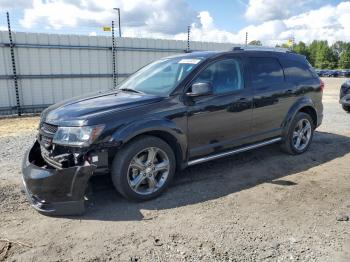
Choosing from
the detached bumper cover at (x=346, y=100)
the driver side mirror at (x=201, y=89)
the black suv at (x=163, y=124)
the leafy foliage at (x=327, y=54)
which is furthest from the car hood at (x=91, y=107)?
the leafy foliage at (x=327, y=54)

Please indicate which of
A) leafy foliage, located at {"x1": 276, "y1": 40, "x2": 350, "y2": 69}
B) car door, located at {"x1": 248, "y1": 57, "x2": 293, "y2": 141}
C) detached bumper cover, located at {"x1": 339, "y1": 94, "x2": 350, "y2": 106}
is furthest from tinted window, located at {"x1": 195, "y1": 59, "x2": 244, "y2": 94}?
leafy foliage, located at {"x1": 276, "y1": 40, "x2": 350, "y2": 69}

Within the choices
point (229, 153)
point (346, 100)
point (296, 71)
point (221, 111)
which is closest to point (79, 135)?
point (221, 111)

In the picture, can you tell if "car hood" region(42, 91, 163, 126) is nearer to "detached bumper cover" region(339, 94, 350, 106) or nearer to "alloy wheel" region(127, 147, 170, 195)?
"alloy wheel" region(127, 147, 170, 195)

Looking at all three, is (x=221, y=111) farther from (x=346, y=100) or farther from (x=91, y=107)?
(x=346, y=100)

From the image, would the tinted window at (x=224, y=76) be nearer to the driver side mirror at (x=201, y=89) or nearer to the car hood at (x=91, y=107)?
the driver side mirror at (x=201, y=89)

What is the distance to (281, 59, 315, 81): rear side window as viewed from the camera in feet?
19.6

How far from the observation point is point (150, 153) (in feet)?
13.9

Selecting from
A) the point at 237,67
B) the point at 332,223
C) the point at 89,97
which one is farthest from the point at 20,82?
the point at 332,223

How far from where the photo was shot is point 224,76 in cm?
500

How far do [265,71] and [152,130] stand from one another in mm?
2415

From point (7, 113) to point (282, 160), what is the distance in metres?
8.63

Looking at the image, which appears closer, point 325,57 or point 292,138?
point 292,138

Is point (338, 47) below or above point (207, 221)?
above

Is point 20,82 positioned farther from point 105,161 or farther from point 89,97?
point 105,161
